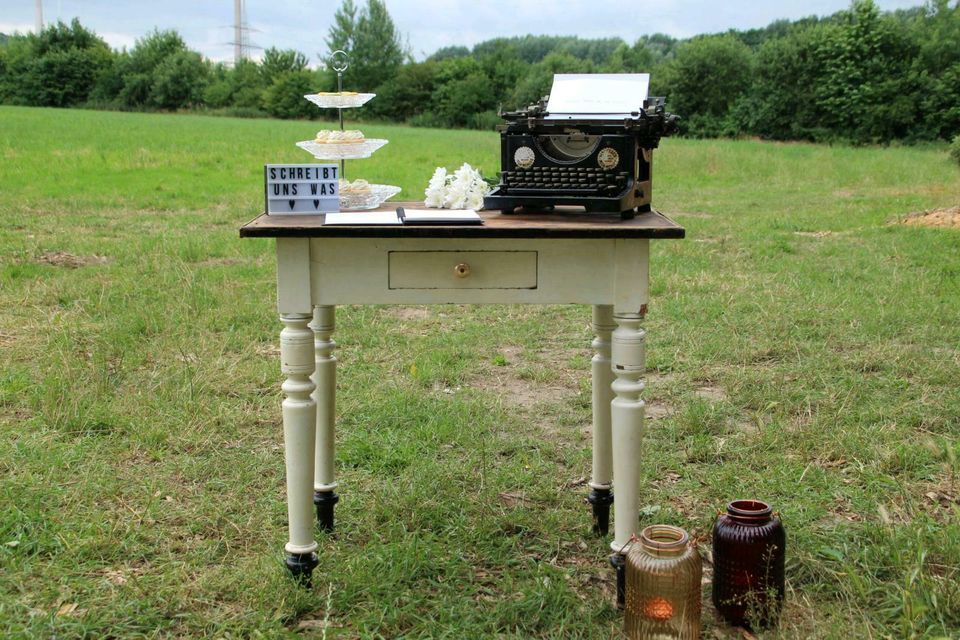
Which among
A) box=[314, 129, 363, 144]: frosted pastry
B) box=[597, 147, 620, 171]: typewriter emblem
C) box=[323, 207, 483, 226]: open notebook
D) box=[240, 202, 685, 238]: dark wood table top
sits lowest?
box=[240, 202, 685, 238]: dark wood table top

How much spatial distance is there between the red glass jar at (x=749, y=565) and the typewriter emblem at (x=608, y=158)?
1085 millimetres

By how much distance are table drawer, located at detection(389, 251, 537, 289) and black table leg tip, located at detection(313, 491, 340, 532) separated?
103 centimetres

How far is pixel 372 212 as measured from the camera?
2.93 meters

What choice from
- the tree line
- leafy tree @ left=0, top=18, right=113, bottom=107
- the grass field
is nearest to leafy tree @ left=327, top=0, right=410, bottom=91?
the tree line

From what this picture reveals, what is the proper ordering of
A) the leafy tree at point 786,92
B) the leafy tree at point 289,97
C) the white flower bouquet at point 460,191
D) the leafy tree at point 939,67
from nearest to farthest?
1. the white flower bouquet at point 460,191
2. the leafy tree at point 939,67
3. the leafy tree at point 786,92
4. the leafy tree at point 289,97

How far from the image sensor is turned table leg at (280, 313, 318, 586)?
2758 millimetres

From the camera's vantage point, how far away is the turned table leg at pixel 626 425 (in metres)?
2.78

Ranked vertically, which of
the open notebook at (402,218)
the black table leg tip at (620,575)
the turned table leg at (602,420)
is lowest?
the black table leg tip at (620,575)

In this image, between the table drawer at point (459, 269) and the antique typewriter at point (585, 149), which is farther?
the antique typewriter at point (585, 149)

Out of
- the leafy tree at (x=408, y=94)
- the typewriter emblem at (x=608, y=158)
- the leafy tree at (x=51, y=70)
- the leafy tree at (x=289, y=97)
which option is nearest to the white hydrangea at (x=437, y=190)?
the typewriter emblem at (x=608, y=158)

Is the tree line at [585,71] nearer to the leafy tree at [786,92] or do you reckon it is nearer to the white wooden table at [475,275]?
the leafy tree at [786,92]

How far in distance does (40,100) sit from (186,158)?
47.0 m

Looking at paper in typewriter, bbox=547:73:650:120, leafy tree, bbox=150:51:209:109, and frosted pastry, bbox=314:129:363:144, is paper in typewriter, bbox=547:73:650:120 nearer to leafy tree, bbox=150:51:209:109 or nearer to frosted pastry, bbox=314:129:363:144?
frosted pastry, bbox=314:129:363:144

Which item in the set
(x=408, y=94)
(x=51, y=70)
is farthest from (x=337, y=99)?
(x=51, y=70)
